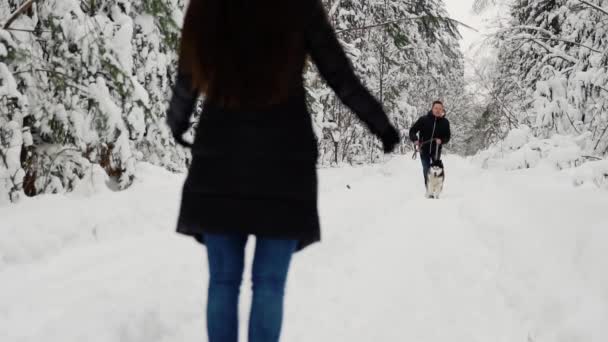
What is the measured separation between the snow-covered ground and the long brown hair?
1.89 metres

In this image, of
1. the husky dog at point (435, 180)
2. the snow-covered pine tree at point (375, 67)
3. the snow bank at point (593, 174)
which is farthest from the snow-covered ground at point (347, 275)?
the snow-covered pine tree at point (375, 67)

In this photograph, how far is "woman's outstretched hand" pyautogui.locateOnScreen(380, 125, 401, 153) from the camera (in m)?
1.88

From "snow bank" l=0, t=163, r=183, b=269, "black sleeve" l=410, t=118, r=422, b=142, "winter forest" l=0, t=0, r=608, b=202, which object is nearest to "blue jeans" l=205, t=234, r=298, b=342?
"snow bank" l=0, t=163, r=183, b=269

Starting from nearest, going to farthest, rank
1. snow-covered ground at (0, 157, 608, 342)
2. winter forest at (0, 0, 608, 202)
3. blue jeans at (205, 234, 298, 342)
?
blue jeans at (205, 234, 298, 342), snow-covered ground at (0, 157, 608, 342), winter forest at (0, 0, 608, 202)

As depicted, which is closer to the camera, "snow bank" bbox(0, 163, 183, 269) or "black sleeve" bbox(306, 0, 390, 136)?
"black sleeve" bbox(306, 0, 390, 136)

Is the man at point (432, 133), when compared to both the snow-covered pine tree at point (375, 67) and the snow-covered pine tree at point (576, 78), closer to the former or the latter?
the snow-covered pine tree at point (576, 78)

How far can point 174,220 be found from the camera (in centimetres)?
626

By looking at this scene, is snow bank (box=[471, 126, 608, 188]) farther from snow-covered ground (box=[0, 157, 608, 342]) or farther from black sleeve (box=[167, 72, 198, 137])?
black sleeve (box=[167, 72, 198, 137])

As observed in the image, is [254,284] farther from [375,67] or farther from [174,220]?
[375,67]

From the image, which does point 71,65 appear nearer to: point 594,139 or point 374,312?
point 374,312

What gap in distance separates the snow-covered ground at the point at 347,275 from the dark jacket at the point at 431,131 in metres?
3.70

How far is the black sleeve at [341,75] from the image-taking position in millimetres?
1789

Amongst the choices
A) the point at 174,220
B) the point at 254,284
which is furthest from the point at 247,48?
the point at 174,220

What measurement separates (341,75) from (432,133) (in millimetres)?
8951
